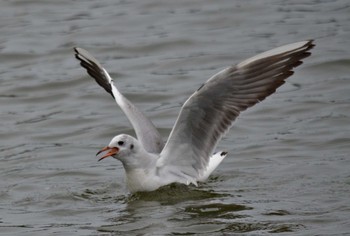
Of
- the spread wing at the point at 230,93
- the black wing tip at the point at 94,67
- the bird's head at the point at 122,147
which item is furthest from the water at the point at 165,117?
the black wing tip at the point at 94,67

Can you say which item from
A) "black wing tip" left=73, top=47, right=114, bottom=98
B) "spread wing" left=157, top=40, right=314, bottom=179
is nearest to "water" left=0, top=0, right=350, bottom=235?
"spread wing" left=157, top=40, right=314, bottom=179

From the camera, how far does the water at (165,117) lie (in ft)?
29.4

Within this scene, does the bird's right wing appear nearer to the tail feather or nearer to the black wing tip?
the black wing tip

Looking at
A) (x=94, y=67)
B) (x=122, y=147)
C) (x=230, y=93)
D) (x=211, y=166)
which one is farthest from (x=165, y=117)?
(x=230, y=93)

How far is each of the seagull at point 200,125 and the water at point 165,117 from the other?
0.21 m

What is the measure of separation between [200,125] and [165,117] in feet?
11.6

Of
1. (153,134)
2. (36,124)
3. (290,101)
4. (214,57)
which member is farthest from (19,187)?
(214,57)

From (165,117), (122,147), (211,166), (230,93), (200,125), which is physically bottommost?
(165,117)

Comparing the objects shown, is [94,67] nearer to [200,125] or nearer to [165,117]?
[200,125]

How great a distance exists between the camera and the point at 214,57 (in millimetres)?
15211

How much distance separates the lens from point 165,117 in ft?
42.8

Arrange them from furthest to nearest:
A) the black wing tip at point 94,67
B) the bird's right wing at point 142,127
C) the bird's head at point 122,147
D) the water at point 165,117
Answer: the black wing tip at point 94,67 < the bird's right wing at point 142,127 < the bird's head at point 122,147 < the water at point 165,117

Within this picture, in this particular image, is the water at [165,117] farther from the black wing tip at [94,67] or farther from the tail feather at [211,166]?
the black wing tip at [94,67]

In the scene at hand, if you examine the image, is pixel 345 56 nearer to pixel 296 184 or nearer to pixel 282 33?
pixel 282 33
